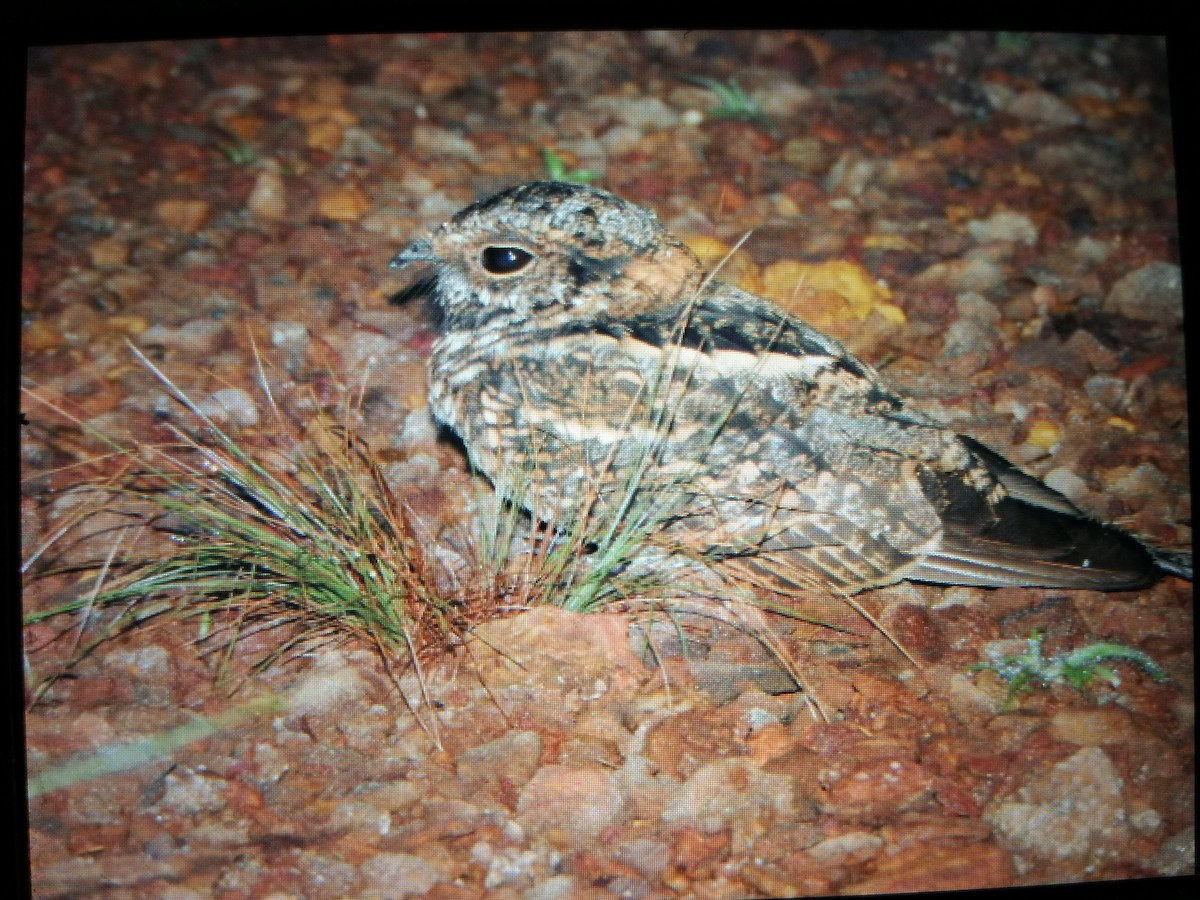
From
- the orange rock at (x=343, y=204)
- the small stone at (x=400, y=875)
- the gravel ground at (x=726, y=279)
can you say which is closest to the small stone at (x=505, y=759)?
the gravel ground at (x=726, y=279)

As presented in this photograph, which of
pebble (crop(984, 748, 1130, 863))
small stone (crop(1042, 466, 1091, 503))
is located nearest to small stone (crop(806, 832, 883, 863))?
pebble (crop(984, 748, 1130, 863))

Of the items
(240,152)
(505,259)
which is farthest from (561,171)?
(240,152)

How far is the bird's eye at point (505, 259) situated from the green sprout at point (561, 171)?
39cm

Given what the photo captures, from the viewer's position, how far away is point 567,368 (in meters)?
2.10

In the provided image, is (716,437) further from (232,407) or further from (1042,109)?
(1042,109)

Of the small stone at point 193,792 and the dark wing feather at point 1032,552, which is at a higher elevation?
the dark wing feather at point 1032,552

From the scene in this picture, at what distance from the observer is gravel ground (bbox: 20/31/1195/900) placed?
161cm

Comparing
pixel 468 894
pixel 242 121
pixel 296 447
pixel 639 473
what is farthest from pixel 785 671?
pixel 242 121

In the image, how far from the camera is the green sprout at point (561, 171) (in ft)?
8.24

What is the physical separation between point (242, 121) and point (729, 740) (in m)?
2.06

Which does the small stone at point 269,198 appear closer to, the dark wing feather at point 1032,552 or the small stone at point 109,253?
the small stone at point 109,253

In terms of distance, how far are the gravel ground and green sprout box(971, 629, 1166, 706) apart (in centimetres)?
2

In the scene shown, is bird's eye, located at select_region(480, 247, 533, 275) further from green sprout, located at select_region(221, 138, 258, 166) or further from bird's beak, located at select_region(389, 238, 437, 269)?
green sprout, located at select_region(221, 138, 258, 166)

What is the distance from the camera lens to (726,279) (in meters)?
2.41
